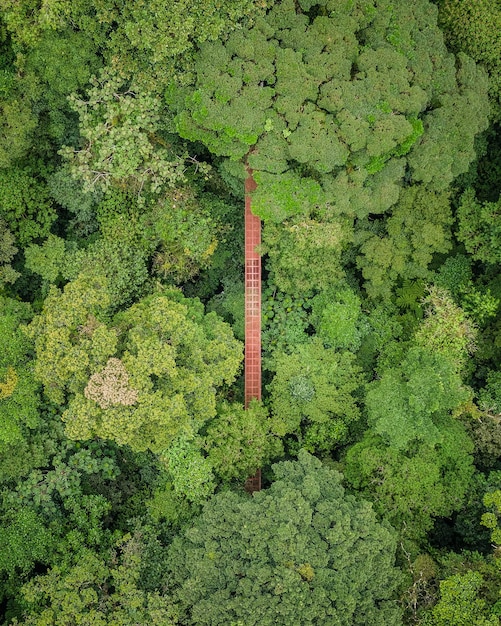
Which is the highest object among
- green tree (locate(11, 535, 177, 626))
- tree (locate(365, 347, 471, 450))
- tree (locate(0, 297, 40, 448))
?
tree (locate(365, 347, 471, 450))

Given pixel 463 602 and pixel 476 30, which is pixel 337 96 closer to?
pixel 476 30

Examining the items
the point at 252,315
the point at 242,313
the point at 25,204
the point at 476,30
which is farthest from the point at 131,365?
the point at 476,30

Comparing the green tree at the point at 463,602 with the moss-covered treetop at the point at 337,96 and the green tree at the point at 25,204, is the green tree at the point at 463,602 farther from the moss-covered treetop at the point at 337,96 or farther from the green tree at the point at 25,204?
the green tree at the point at 25,204

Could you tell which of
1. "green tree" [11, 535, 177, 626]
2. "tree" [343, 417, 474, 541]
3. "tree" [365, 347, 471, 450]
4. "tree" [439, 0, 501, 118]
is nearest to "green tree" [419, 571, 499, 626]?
"tree" [343, 417, 474, 541]

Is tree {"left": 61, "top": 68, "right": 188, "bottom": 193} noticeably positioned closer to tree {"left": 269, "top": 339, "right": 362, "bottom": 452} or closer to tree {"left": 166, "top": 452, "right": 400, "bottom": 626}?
tree {"left": 269, "top": 339, "right": 362, "bottom": 452}

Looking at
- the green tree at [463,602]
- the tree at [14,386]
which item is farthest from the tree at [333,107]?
the green tree at [463,602]

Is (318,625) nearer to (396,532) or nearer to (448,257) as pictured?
(396,532)

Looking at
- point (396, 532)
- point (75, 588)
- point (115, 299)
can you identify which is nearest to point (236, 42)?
point (115, 299)
